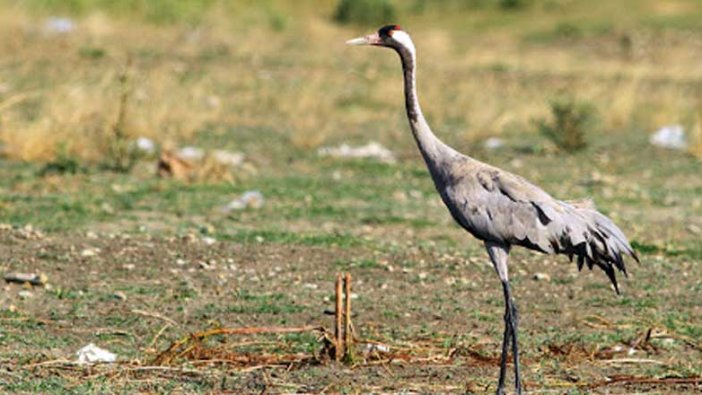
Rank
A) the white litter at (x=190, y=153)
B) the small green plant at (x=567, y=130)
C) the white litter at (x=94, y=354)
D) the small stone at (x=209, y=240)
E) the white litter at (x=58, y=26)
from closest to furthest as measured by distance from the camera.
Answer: the white litter at (x=94, y=354), the small stone at (x=209, y=240), the white litter at (x=190, y=153), the small green plant at (x=567, y=130), the white litter at (x=58, y=26)

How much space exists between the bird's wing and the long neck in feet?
0.74

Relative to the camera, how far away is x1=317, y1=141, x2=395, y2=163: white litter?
635 inches

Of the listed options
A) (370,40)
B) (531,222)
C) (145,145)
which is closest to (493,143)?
(145,145)

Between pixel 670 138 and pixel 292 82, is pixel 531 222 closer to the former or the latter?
pixel 670 138

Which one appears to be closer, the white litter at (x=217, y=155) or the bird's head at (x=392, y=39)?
the bird's head at (x=392, y=39)

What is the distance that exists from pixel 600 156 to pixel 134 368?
10.7 metres

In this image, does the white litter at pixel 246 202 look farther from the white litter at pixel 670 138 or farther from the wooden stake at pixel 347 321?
the white litter at pixel 670 138

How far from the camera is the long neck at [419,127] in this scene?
740 cm

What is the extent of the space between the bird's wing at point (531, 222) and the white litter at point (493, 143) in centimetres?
1031

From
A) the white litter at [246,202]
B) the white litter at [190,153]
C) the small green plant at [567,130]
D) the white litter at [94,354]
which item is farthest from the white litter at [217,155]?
the white litter at [94,354]

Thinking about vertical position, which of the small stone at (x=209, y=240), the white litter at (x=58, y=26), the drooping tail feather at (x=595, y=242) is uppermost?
the drooping tail feather at (x=595, y=242)

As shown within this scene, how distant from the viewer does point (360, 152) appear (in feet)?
53.6

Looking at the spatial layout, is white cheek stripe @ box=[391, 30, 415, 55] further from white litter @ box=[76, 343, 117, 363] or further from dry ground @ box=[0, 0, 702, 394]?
white litter @ box=[76, 343, 117, 363]

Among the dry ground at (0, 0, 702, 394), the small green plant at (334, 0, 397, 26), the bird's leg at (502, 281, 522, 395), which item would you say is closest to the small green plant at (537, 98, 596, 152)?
the dry ground at (0, 0, 702, 394)
